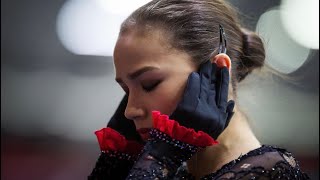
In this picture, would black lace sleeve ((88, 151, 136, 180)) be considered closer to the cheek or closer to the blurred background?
the cheek

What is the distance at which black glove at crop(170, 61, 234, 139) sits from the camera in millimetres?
863

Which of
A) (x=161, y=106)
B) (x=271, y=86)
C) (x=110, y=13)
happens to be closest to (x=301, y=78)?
(x=271, y=86)

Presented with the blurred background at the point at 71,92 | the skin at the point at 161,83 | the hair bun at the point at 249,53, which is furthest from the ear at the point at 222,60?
the blurred background at the point at 71,92

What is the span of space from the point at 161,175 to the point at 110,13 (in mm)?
910

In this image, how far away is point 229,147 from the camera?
0.98m

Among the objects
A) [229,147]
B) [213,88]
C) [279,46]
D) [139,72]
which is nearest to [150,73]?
[139,72]

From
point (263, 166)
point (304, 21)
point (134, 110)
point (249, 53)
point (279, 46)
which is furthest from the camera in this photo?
point (304, 21)

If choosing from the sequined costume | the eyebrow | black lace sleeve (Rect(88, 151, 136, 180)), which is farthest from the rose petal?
black lace sleeve (Rect(88, 151, 136, 180))

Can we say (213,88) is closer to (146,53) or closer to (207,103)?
(207,103)

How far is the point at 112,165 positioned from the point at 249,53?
0.42 meters

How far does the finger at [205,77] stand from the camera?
89 centimetres

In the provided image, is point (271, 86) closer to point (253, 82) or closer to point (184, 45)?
point (253, 82)

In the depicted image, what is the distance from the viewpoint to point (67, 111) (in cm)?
179

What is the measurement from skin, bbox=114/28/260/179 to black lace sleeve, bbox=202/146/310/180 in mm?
57
